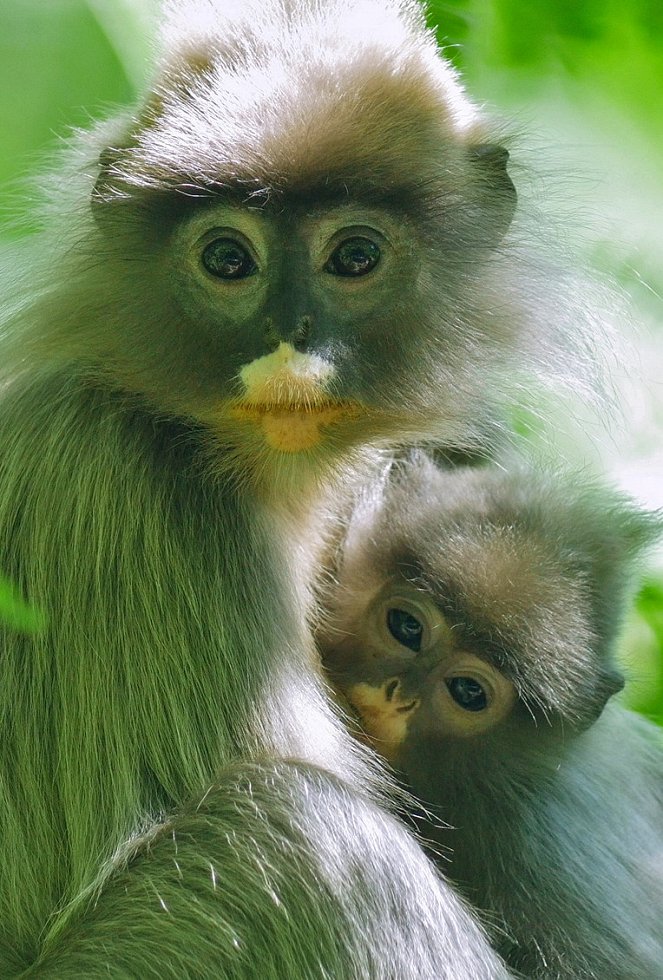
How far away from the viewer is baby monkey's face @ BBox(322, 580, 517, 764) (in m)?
3.68

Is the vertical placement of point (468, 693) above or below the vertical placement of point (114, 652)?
above

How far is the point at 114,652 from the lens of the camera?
10.6 ft

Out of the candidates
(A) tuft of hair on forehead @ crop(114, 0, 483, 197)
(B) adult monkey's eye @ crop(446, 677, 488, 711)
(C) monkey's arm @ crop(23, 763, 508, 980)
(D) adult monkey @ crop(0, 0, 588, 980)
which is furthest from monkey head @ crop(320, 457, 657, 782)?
(A) tuft of hair on forehead @ crop(114, 0, 483, 197)

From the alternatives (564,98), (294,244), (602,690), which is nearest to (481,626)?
(602,690)

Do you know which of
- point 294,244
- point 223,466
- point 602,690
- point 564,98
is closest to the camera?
point 294,244

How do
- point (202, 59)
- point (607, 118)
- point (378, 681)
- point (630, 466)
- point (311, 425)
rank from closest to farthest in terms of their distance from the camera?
1. point (311, 425)
2. point (202, 59)
3. point (378, 681)
4. point (607, 118)
5. point (630, 466)

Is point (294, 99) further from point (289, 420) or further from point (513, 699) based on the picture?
point (513, 699)

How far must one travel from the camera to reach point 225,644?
3307mm

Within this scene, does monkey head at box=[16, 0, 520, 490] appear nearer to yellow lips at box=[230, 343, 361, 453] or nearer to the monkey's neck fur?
yellow lips at box=[230, 343, 361, 453]

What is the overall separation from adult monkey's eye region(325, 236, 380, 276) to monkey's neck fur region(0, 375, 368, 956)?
0.65 meters

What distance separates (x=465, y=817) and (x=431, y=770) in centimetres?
15

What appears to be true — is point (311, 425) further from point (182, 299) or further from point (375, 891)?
point (375, 891)

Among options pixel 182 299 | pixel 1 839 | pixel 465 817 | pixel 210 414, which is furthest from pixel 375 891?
pixel 182 299

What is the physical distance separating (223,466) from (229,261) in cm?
54
